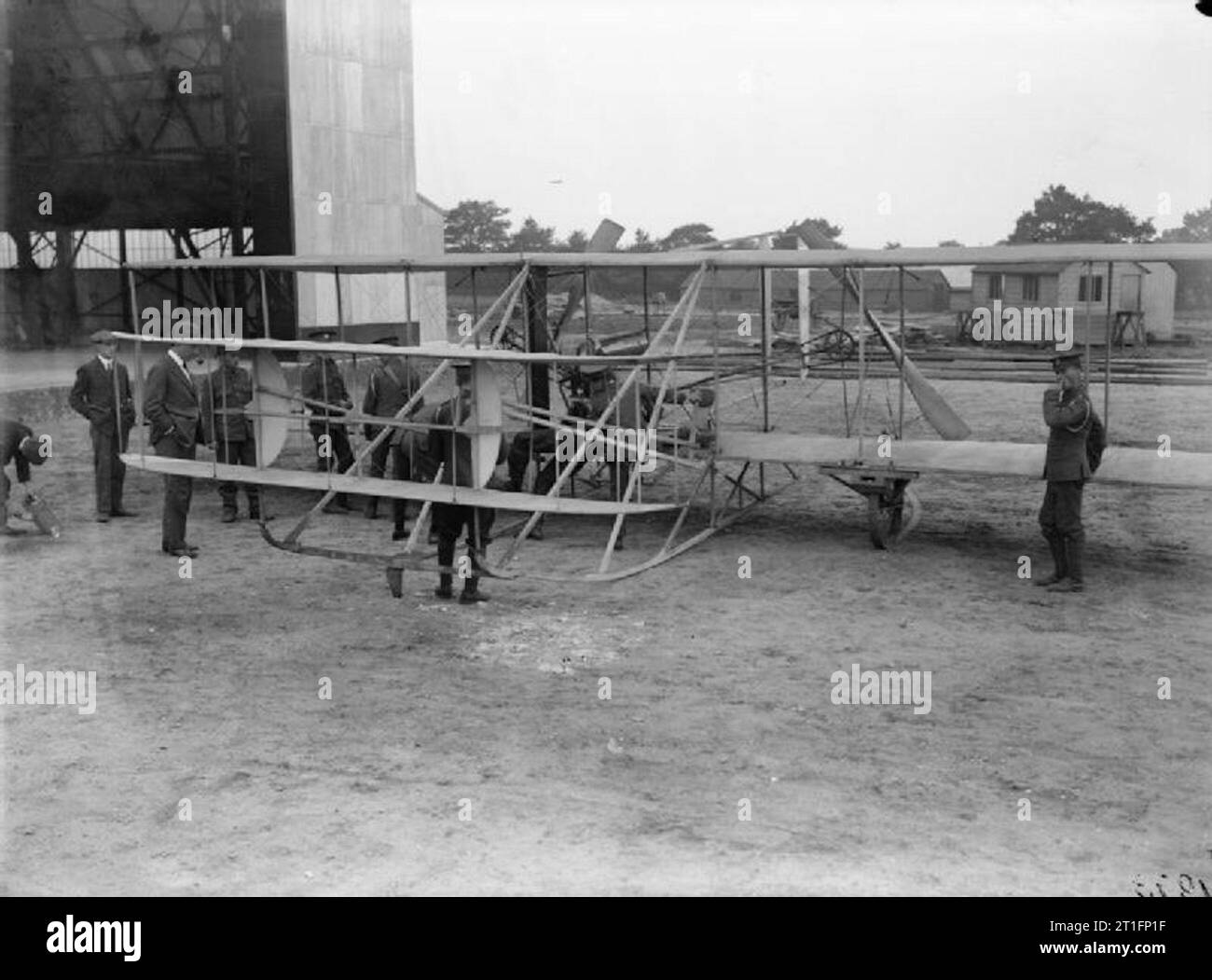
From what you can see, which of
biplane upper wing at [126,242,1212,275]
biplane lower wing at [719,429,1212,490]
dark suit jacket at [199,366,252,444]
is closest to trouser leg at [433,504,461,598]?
biplane upper wing at [126,242,1212,275]

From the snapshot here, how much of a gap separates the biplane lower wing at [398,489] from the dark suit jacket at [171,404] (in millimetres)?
658

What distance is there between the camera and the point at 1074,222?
5869 centimetres

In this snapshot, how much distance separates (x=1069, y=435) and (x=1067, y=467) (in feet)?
0.88

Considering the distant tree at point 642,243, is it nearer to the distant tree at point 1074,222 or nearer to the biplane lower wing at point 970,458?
the distant tree at point 1074,222

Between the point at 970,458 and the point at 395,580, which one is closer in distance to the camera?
the point at 395,580

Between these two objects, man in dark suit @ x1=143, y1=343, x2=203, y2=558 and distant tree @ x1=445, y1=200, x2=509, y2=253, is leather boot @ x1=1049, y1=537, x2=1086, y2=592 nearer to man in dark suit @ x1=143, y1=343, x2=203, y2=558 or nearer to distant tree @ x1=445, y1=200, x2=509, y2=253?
man in dark suit @ x1=143, y1=343, x2=203, y2=558

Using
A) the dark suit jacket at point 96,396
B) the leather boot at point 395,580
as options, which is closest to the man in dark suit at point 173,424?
the dark suit jacket at point 96,396

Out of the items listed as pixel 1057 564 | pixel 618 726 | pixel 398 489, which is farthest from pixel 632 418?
pixel 618 726

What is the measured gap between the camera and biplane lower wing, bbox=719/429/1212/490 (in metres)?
11.7

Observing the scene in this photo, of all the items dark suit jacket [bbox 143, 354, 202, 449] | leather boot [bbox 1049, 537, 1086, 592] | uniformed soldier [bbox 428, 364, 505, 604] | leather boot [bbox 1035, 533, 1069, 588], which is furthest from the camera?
dark suit jacket [bbox 143, 354, 202, 449]

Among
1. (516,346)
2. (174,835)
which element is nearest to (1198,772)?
(174,835)

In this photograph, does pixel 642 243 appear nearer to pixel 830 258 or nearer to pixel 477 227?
pixel 477 227

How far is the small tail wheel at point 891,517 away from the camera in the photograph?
A: 41.1ft

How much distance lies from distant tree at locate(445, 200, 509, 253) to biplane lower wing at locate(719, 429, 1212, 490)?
44.5m
